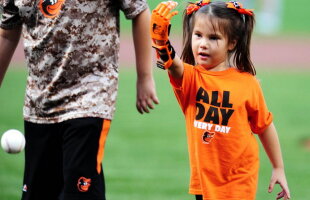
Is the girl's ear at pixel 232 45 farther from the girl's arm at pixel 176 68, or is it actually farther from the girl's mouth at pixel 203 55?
the girl's arm at pixel 176 68

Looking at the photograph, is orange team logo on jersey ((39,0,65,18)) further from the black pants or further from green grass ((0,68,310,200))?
green grass ((0,68,310,200))

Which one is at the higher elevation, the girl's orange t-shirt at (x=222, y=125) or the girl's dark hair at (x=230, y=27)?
the girl's dark hair at (x=230, y=27)

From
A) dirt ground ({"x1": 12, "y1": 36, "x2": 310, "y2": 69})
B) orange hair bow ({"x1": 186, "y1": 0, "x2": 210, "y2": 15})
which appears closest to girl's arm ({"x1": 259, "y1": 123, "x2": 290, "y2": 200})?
orange hair bow ({"x1": 186, "y1": 0, "x2": 210, "y2": 15})

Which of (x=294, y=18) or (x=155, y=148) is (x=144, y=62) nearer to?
(x=155, y=148)

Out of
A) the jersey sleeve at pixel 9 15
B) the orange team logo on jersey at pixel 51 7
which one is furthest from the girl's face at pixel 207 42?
the jersey sleeve at pixel 9 15

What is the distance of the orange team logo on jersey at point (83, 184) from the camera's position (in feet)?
13.4

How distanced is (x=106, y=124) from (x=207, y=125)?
1.94 ft

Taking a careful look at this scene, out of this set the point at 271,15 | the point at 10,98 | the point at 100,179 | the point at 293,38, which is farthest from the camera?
the point at 271,15

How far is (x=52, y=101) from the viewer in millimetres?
4266

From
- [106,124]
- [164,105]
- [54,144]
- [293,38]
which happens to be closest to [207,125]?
[106,124]

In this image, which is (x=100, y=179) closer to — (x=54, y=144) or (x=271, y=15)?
(x=54, y=144)

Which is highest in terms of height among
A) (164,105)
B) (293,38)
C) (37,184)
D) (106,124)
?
(106,124)

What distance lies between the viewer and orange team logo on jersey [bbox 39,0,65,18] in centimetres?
425

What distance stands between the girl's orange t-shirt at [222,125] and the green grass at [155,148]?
3.00 metres
